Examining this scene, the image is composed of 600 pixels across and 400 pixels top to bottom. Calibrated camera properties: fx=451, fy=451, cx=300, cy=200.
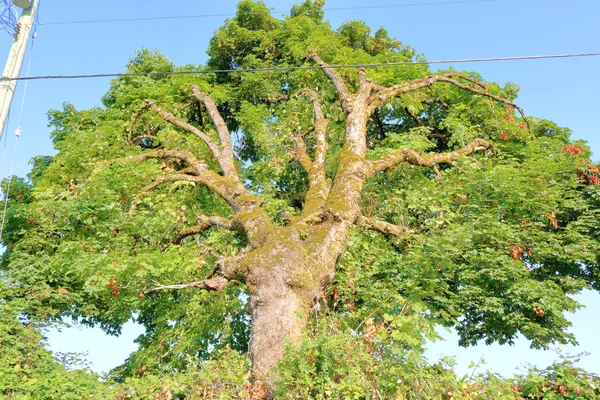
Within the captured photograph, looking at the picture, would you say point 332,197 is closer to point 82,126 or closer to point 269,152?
point 269,152

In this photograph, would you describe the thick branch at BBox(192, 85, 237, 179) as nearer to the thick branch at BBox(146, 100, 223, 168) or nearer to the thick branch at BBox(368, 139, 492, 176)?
the thick branch at BBox(146, 100, 223, 168)

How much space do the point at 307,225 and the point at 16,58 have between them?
19.2 feet

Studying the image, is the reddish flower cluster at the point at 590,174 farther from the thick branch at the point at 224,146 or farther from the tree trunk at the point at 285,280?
the thick branch at the point at 224,146

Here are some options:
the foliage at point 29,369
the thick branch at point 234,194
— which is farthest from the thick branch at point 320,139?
the foliage at point 29,369

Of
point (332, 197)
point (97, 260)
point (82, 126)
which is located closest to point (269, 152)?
point (332, 197)

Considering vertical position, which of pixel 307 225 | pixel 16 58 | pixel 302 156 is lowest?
pixel 307 225

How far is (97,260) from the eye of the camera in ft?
32.4

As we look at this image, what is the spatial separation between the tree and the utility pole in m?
3.85

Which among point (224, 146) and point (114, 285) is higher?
point (224, 146)

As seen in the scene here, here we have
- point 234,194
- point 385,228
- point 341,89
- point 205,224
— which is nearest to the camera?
point 385,228

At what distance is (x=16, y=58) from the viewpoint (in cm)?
773

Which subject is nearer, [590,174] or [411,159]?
[411,159]

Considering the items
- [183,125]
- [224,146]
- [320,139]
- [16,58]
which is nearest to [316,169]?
[320,139]

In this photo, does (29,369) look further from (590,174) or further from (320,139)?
(590,174)
